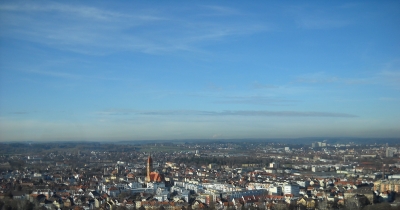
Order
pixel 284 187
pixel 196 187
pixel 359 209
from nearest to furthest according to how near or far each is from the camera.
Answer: pixel 359 209, pixel 284 187, pixel 196 187

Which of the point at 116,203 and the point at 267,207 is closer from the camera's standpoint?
the point at 267,207

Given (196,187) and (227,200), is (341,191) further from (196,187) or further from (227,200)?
(196,187)

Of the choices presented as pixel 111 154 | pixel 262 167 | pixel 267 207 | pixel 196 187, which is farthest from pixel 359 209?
pixel 111 154

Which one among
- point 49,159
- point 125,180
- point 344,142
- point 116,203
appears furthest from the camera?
point 344,142

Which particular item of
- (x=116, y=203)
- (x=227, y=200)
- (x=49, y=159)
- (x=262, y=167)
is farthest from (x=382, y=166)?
(x=49, y=159)

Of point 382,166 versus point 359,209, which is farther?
point 382,166

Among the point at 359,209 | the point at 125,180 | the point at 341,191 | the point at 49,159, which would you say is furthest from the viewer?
the point at 49,159

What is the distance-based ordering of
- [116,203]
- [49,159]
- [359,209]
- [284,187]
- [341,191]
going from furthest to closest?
[49,159], [284,187], [341,191], [116,203], [359,209]

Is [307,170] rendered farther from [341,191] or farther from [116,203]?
[116,203]
